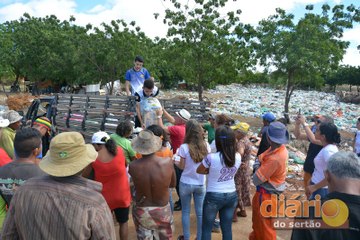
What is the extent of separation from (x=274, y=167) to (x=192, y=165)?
37.0 inches

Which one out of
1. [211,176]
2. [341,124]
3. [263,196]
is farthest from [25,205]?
[341,124]

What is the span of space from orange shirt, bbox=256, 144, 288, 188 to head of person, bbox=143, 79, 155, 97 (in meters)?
2.51

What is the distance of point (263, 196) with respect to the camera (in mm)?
3537

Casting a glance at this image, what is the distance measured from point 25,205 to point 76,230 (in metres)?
0.35

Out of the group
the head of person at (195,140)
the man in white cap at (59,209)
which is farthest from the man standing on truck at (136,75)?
the man in white cap at (59,209)

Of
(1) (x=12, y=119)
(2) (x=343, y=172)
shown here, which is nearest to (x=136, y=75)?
(1) (x=12, y=119)

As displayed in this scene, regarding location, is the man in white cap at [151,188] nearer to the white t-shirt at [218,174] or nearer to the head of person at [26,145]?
the white t-shirt at [218,174]

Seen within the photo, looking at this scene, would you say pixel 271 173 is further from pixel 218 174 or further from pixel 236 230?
pixel 236 230

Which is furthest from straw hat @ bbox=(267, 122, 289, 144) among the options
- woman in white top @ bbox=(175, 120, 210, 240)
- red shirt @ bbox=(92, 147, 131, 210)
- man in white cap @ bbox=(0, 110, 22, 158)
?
man in white cap @ bbox=(0, 110, 22, 158)

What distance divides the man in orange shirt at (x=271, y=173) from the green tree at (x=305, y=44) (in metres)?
11.7

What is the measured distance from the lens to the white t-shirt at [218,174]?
10.9ft

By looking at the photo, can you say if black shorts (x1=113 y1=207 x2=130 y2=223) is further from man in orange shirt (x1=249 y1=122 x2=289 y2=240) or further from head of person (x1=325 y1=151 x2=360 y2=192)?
head of person (x1=325 y1=151 x2=360 y2=192)

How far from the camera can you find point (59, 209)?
71.7 inches

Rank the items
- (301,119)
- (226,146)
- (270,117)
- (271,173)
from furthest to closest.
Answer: (270,117) < (301,119) < (271,173) < (226,146)
